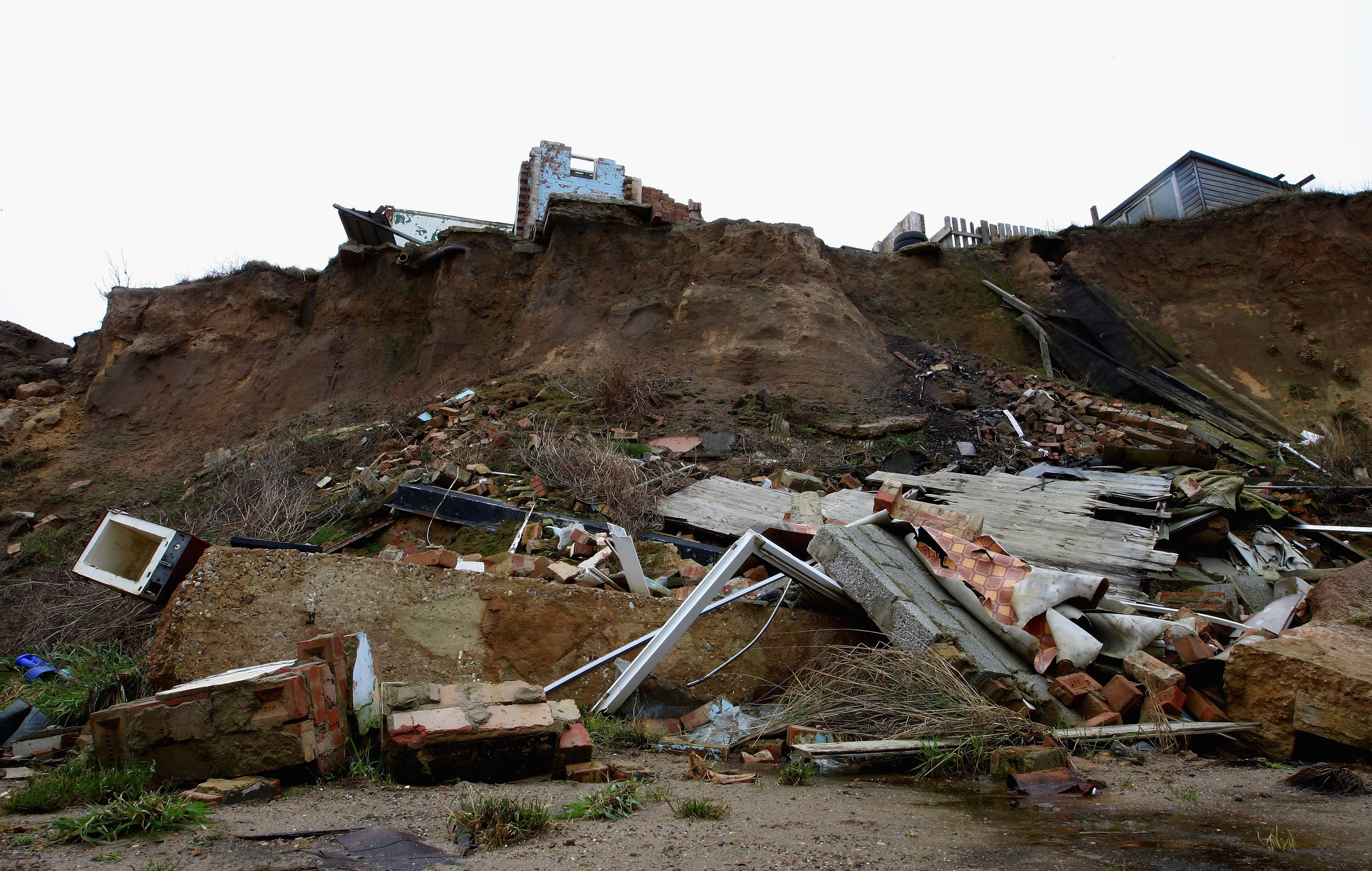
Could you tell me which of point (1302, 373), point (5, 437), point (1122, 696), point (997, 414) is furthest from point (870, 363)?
point (5, 437)

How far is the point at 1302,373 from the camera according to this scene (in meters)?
12.5

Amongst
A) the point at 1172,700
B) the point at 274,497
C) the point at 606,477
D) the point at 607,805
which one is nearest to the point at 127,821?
the point at 607,805

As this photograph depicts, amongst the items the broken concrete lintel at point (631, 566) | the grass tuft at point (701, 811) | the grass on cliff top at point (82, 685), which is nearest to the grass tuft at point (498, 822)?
the grass tuft at point (701, 811)

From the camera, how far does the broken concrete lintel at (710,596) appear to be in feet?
13.1

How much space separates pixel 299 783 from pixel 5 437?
14.6 meters

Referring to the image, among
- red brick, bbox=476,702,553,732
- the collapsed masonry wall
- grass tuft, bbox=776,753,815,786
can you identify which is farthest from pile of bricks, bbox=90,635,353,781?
grass tuft, bbox=776,753,815,786

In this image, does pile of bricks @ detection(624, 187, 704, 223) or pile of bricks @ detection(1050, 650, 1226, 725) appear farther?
pile of bricks @ detection(624, 187, 704, 223)

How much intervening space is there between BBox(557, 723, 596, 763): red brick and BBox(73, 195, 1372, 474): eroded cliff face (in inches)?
361

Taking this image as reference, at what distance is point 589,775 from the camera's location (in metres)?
2.90

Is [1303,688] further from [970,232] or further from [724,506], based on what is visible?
[970,232]

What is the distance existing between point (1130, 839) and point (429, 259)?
14226 millimetres

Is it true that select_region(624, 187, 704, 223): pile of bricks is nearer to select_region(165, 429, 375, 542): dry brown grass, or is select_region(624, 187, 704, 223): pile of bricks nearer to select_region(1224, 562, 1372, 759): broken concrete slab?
select_region(165, 429, 375, 542): dry brown grass

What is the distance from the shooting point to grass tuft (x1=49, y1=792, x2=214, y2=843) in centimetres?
204

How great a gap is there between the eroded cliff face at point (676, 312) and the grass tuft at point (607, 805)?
963cm
